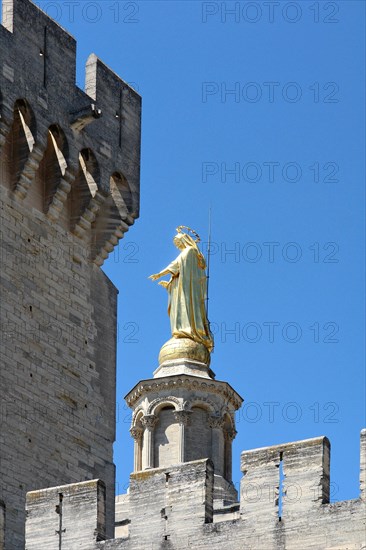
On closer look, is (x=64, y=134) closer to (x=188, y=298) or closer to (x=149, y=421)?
(x=188, y=298)

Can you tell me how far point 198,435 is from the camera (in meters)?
56.8

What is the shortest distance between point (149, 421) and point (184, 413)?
927mm

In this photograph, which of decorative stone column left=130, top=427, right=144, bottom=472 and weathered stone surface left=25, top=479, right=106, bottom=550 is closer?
weathered stone surface left=25, top=479, right=106, bottom=550

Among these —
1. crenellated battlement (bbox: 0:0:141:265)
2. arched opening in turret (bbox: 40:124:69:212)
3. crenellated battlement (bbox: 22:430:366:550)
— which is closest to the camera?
crenellated battlement (bbox: 22:430:366:550)

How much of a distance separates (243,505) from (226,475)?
23915mm

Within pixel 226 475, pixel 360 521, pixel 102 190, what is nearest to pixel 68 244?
pixel 102 190

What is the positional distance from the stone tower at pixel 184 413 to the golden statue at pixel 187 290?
0.36 meters

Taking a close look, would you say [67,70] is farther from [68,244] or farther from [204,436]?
[204,436]

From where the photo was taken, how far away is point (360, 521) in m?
30.7

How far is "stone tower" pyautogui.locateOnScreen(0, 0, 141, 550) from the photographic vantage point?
123 feet

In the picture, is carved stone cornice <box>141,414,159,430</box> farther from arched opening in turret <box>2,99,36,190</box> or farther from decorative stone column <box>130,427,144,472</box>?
arched opening in turret <box>2,99,36,190</box>

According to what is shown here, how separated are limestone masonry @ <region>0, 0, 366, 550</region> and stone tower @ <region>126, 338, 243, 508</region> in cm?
1531

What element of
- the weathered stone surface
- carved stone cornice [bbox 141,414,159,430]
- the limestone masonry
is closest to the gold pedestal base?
carved stone cornice [bbox 141,414,159,430]

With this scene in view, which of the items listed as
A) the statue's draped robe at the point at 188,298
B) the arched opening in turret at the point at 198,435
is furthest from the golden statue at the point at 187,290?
the arched opening in turret at the point at 198,435
